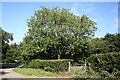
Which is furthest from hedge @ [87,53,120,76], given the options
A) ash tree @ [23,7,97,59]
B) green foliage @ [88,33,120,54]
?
green foliage @ [88,33,120,54]

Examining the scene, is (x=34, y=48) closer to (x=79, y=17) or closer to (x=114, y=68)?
(x=79, y=17)

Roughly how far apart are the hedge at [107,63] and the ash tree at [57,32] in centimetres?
1081

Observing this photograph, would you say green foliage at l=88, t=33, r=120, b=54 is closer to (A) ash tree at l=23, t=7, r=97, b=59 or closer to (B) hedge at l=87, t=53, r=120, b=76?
(A) ash tree at l=23, t=7, r=97, b=59

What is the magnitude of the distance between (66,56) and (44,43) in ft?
14.7

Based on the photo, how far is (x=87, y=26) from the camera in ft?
56.0

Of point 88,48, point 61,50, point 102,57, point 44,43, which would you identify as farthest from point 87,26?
point 102,57

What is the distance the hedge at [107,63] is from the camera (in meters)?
3.81

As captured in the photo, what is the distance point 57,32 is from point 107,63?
11.7 metres

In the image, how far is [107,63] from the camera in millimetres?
4016

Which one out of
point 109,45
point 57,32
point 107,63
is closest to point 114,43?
point 109,45

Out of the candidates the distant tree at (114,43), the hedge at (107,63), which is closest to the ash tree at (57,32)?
the hedge at (107,63)

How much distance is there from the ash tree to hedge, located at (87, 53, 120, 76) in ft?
35.5

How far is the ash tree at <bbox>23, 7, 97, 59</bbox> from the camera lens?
15.4 m

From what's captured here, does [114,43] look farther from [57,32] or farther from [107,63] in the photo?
[107,63]
